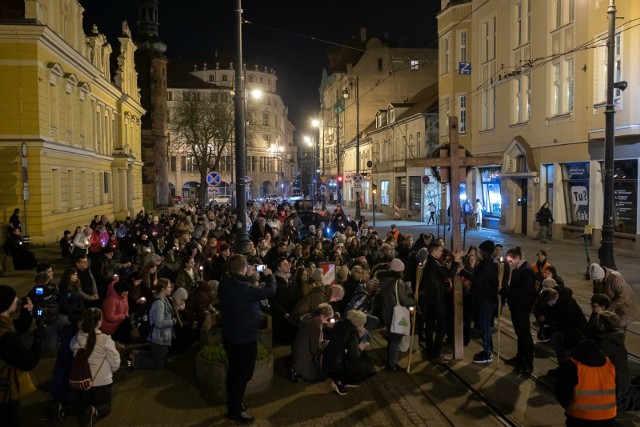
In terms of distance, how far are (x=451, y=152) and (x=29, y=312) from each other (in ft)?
21.7

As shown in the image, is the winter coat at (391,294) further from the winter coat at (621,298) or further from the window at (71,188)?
the window at (71,188)

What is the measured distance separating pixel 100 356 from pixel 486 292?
212 inches

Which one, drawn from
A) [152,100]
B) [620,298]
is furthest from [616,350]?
[152,100]

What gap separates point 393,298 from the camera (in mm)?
8742

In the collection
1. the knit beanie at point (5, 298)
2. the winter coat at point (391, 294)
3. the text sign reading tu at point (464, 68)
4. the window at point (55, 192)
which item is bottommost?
the winter coat at point (391, 294)

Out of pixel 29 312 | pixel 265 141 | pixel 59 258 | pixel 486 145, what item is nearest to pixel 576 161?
pixel 486 145

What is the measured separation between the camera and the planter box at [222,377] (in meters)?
7.77

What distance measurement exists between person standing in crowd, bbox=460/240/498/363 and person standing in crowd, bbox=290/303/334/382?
2.34 m

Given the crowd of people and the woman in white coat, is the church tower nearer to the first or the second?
the crowd of people

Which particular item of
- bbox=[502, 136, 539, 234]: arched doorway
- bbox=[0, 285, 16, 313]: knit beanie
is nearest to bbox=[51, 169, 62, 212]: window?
bbox=[502, 136, 539, 234]: arched doorway

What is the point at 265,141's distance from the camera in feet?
355

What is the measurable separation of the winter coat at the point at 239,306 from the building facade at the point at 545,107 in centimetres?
1772

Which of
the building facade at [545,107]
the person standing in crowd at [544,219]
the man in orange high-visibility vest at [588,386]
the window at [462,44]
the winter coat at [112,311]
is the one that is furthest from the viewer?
the window at [462,44]

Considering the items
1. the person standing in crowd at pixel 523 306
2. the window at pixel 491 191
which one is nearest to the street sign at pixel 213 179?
the person standing in crowd at pixel 523 306
